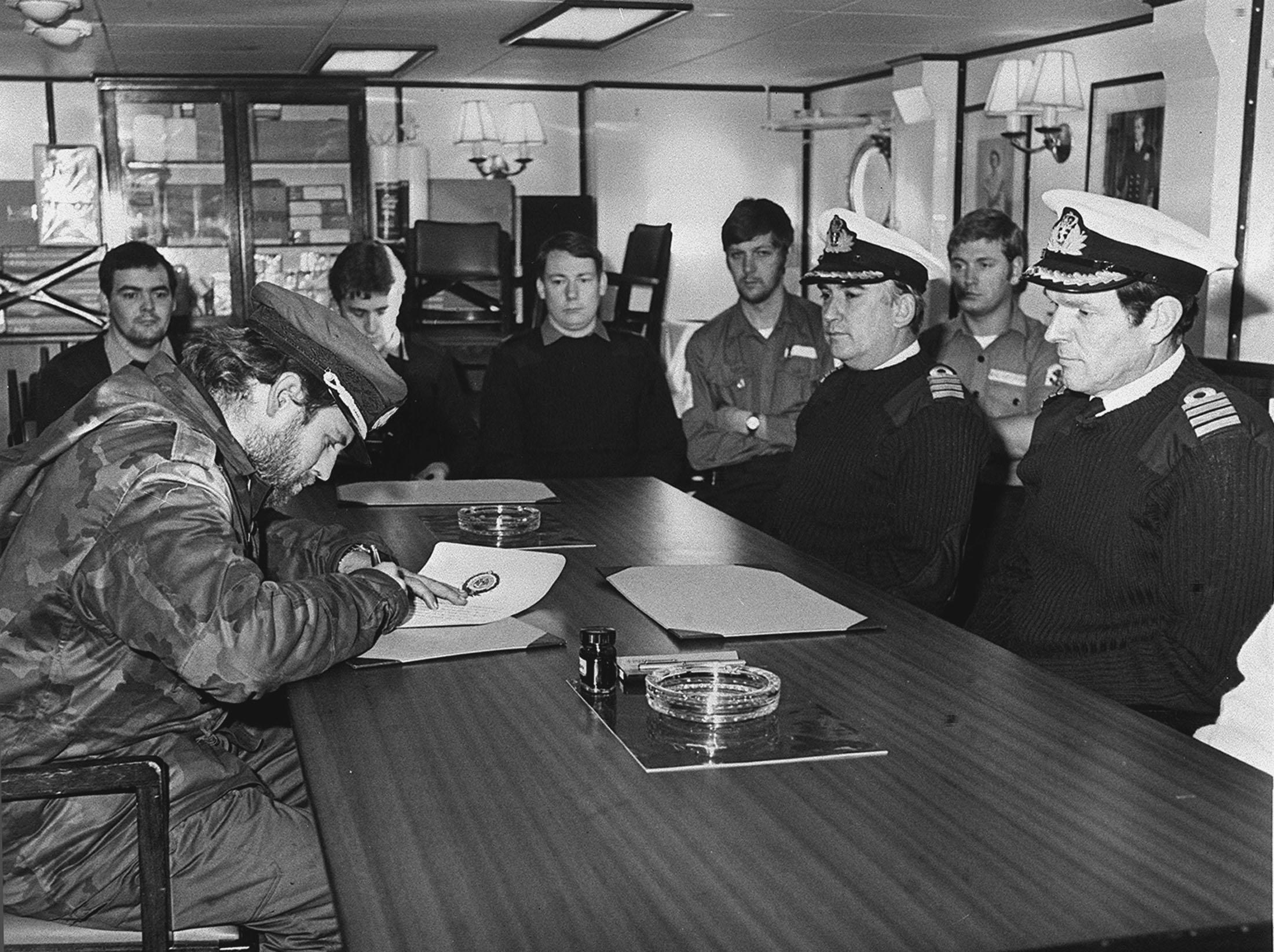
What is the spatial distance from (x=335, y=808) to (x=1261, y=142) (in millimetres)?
5006

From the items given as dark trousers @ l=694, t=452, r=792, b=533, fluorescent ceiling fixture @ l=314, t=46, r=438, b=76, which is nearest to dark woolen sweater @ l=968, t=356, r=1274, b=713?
dark trousers @ l=694, t=452, r=792, b=533

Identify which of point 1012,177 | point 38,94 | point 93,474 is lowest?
point 93,474

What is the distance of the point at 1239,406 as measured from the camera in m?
2.40

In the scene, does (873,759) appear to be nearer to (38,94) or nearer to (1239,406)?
(1239,406)

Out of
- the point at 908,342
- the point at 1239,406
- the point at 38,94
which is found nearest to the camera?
the point at 1239,406

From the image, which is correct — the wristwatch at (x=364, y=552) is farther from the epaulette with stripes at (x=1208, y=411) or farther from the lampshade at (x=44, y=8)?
the lampshade at (x=44, y=8)

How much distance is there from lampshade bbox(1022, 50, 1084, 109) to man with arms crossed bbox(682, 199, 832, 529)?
2146 mm

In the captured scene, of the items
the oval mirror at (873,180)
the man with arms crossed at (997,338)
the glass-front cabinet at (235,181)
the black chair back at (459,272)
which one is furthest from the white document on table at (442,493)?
the oval mirror at (873,180)

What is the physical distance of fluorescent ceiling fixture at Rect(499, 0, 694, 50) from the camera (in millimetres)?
6211

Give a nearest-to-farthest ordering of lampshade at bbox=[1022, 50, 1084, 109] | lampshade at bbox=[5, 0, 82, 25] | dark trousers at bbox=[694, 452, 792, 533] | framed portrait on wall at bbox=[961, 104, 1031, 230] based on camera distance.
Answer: dark trousers at bbox=[694, 452, 792, 533] < lampshade at bbox=[5, 0, 82, 25] < lampshade at bbox=[1022, 50, 1084, 109] < framed portrait on wall at bbox=[961, 104, 1031, 230]

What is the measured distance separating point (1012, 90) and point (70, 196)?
5804 millimetres

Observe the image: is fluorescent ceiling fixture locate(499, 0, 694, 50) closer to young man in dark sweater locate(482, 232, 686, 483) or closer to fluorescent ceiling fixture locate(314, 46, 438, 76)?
fluorescent ceiling fixture locate(314, 46, 438, 76)

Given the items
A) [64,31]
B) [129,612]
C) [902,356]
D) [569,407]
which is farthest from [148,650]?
[64,31]

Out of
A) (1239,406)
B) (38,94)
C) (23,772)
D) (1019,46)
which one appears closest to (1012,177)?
(1019,46)
